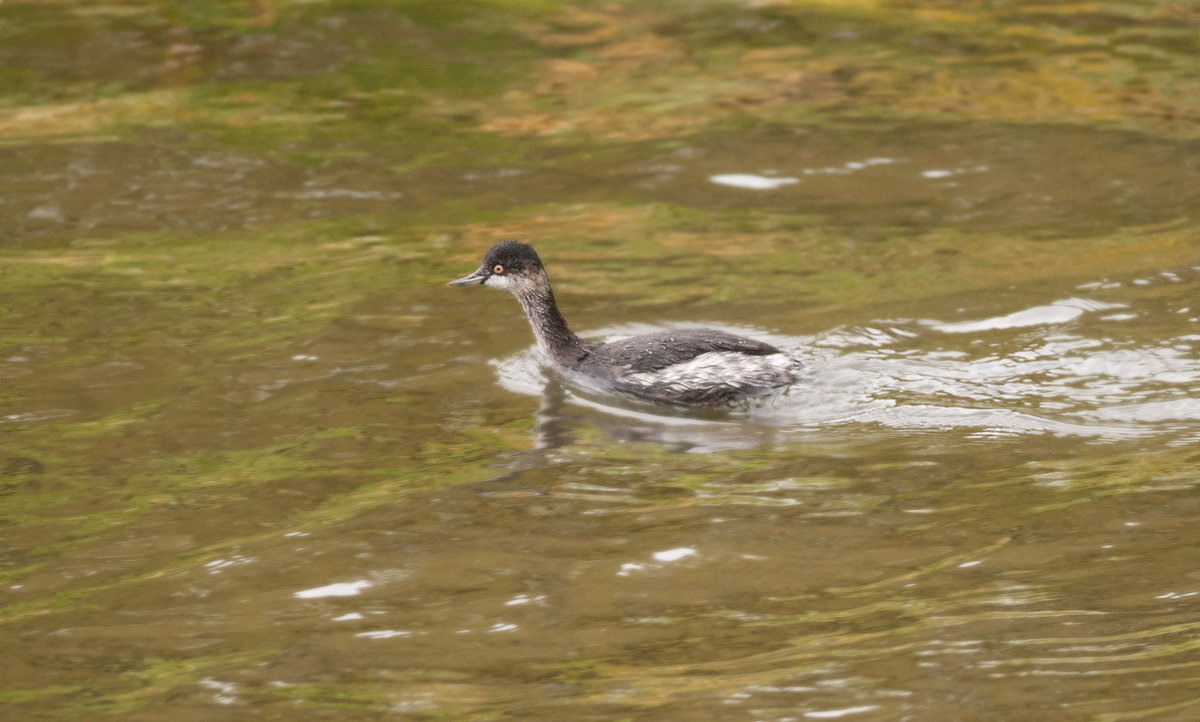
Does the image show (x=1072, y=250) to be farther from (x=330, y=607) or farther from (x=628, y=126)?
(x=330, y=607)

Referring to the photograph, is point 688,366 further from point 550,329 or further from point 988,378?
point 988,378

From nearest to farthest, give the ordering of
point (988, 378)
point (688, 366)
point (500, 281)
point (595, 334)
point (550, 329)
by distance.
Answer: point (688, 366), point (988, 378), point (550, 329), point (500, 281), point (595, 334)

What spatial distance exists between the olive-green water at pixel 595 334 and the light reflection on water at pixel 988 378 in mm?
35

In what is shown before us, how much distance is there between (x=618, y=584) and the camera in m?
6.04

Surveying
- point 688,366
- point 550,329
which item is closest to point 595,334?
point 550,329

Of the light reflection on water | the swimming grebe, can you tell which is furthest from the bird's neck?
the light reflection on water

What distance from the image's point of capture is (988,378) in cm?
835

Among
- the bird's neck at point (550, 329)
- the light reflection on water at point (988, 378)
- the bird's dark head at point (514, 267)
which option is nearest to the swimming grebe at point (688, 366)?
the bird's neck at point (550, 329)

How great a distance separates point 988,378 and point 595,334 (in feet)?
8.43

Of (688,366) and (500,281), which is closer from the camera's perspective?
(688,366)

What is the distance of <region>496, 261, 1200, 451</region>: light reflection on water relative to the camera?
7.75 meters

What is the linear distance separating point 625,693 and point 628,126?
9.46 metres

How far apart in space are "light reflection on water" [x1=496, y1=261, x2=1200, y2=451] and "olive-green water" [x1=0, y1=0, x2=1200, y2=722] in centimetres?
4

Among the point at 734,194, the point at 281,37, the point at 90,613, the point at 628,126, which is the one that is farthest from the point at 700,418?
the point at 281,37
